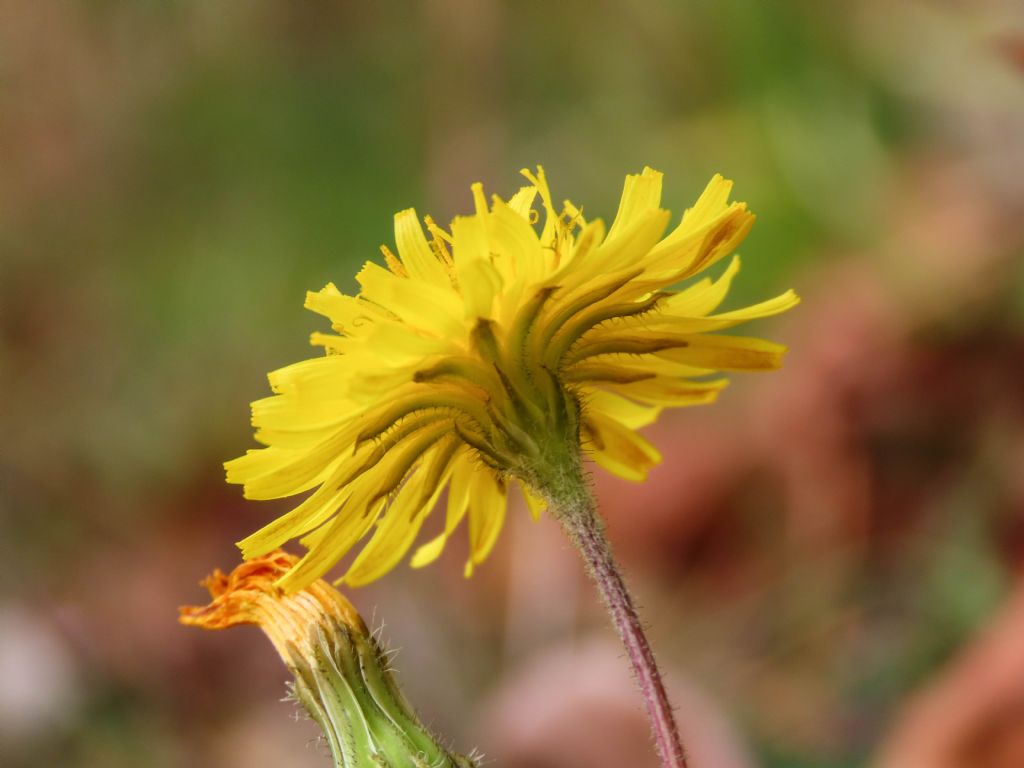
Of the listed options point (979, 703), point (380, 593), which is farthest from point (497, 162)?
point (979, 703)

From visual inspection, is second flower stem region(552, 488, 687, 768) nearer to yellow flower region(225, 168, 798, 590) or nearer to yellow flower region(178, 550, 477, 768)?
yellow flower region(225, 168, 798, 590)

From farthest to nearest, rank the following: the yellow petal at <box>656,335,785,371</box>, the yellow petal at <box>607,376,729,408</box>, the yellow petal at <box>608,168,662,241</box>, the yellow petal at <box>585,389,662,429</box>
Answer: the yellow petal at <box>585,389,662,429</box>, the yellow petal at <box>607,376,729,408</box>, the yellow petal at <box>656,335,785,371</box>, the yellow petal at <box>608,168,662,241</box>

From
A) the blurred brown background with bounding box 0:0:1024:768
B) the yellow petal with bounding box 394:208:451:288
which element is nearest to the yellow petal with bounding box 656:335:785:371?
the yellow petal with bounding box 394:208:451:288

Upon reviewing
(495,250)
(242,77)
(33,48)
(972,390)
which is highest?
(33,48)

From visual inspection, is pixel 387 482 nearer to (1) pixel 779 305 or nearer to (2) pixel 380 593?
(1) pixel 779 305

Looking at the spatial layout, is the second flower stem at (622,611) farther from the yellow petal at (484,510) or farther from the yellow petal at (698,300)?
the yellow petal at (698,300)

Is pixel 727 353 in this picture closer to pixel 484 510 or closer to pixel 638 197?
pixel 638 197
